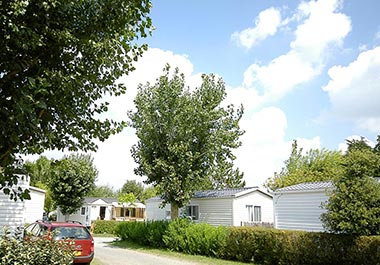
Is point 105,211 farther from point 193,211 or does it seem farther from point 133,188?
point 193,211

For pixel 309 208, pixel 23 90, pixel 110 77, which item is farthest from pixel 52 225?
pixel 309 208

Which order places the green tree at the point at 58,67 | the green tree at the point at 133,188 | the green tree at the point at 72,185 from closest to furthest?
the green tree at the point at 58,67
the green tree at the point at 72,185
the green tree at the point at 133,188

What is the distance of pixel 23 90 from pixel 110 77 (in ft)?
5.62

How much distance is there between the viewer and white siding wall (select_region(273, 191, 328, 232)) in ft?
55.7

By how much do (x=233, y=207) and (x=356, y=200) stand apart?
13.1 metres

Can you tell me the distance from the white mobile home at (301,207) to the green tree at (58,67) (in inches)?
545

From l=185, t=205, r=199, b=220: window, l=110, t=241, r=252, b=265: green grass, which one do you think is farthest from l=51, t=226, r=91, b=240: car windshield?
l=185, t=205, r=199, b=220: window

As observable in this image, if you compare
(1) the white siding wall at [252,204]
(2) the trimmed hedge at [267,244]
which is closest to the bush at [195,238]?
(2) the trimmed hedge at [267,244]

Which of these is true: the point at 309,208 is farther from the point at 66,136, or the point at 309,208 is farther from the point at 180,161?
the point at 66,136

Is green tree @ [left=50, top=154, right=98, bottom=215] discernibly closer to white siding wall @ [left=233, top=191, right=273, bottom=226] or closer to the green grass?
the green grass

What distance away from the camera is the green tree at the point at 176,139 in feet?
67.4

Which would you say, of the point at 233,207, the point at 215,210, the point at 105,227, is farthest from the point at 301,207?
the point at 105,227

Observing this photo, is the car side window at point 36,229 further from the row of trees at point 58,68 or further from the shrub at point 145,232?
the shrub at point 145,232

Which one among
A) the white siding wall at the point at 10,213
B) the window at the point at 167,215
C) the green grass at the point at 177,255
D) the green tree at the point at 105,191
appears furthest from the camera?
the green tree at the point at 105,191
